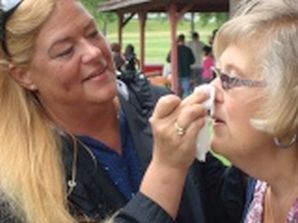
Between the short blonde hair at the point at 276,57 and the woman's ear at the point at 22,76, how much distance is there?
0.72 meters

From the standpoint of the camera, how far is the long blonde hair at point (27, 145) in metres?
2.11

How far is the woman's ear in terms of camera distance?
2.30 metres

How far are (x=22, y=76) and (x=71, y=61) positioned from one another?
194 mm

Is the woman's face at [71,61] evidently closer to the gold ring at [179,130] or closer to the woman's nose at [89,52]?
the woman's nose at [89,52]

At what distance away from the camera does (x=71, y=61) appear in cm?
223

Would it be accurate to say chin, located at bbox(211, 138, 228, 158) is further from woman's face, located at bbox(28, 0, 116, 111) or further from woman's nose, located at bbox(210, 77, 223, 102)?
woman's face, located at bbox(28, 0, 116, 111)

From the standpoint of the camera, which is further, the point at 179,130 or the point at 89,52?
the point at 89,52

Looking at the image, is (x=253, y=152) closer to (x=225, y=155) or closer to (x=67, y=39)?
(x=225, y=155)

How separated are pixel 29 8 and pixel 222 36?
2.00 ft

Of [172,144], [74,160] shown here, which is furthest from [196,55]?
[172,144]

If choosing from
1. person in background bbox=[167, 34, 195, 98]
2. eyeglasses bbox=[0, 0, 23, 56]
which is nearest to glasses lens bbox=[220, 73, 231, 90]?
eyeglasses bbox=[0, 0, 23, 56]

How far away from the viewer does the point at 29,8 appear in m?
2.19

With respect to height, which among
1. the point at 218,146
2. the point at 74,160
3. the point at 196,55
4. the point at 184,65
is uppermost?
the point at 218,146

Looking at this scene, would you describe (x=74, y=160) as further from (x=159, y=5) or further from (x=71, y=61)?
(x=159, y=5)
